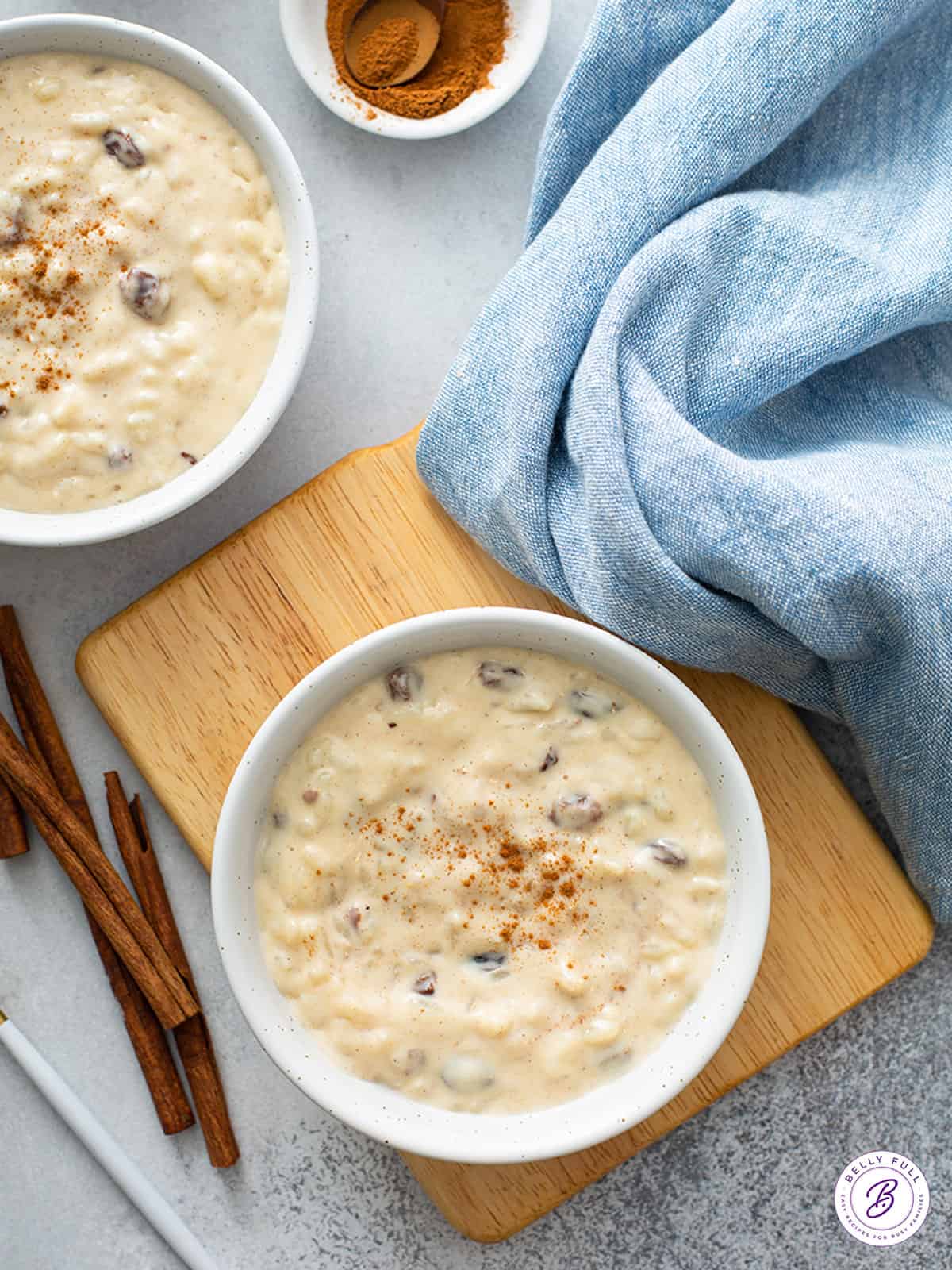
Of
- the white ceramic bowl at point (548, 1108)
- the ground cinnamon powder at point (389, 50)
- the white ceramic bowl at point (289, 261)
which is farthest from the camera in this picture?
the ground cinnamon powder at point (389, 50)

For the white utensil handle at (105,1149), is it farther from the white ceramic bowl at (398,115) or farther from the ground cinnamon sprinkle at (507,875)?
the white ceramic bowl at (398,115)

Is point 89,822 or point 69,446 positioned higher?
point 69,446

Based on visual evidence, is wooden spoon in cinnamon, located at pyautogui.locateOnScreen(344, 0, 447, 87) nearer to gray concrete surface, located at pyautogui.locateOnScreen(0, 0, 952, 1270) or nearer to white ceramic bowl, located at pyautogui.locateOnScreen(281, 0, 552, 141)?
white ceramic bowl, located at pyautogui.locateOnScreen(281, 0, 552, 141)

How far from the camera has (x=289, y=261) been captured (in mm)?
1554

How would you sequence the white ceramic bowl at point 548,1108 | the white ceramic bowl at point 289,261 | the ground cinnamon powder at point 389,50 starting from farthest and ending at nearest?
the ground cinnamon powder at point 389,50, the white ceramic bowl at point 289,261, the white ceramic bowl at point 548,1108

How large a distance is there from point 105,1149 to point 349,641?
0.85 meters

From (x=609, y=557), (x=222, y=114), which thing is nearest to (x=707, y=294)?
(x=609, y=557)

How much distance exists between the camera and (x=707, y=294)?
1.51m

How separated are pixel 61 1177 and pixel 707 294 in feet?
5.22

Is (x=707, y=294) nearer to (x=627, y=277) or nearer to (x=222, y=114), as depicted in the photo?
(x=627, y=277)

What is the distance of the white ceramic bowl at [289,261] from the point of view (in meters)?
1.50

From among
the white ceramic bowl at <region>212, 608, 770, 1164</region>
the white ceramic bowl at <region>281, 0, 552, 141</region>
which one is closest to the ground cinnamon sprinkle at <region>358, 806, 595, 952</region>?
the white ceramic bowl at <region>212, 608, 770, 1164</region>

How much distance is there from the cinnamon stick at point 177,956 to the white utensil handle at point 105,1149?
106 millimetres

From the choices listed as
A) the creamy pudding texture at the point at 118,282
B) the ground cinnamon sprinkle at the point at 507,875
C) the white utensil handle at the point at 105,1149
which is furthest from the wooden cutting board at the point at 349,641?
the white utensil handle at the point at 105,1149
